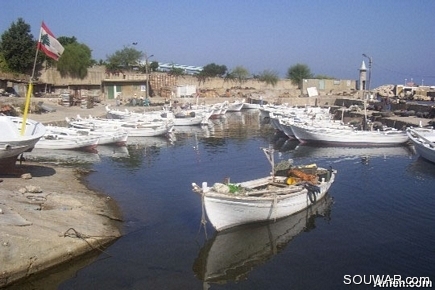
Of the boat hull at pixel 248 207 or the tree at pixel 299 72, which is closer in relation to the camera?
the boat hull at pixel 248 207

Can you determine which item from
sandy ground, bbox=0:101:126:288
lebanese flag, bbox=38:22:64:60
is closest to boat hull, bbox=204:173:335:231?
sandy ground, bbox=0:101:126:288

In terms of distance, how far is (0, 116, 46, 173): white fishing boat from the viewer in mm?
17734

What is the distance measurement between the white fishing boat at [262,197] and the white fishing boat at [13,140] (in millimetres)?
7938

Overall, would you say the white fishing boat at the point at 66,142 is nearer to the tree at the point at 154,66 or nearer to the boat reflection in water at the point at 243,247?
the boat reflection in water at the point at 243,247

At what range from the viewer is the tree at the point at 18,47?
173 feet

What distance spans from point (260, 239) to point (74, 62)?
4843cm

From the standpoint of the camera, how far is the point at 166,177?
23.5m

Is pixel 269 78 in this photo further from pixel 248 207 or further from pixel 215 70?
pixel 248 207

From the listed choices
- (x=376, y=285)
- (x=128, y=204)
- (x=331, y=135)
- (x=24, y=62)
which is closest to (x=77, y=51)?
(x=24, y=62)

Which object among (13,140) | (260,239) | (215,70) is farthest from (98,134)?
(215,70)

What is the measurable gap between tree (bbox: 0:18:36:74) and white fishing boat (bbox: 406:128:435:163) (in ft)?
140

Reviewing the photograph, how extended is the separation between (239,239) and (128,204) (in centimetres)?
556

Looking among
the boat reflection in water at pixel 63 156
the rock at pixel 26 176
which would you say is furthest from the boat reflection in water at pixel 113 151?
the rock at pixel 26 176

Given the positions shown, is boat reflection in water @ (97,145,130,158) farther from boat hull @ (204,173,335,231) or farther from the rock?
boat hull @ (204,173,335,231)
